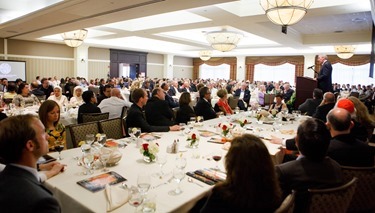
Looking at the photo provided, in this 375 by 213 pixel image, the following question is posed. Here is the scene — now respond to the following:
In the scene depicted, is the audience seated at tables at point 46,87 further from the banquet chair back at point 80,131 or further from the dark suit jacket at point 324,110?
the dark suit jacket at point 324,110

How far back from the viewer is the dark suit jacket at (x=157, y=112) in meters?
4.39

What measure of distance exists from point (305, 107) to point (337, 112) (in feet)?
13.2

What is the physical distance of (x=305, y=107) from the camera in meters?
6.36

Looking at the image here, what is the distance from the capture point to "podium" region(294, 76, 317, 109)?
7617mm

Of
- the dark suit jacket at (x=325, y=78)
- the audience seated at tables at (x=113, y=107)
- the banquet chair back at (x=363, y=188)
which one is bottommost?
the banquet chair back at (x=363, y=188)

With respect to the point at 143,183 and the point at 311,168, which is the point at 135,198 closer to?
the point at 143,183

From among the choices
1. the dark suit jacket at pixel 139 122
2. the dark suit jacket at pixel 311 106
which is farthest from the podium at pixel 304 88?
the dark suit jacket at pixel 139 122

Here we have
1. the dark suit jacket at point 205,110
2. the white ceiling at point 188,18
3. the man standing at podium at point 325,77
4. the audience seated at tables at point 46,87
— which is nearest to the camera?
the dark suit jacket at point 205,110

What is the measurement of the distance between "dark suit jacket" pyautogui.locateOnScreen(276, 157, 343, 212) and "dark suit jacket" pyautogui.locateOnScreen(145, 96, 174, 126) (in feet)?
9.01

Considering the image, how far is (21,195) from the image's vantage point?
1207 mm

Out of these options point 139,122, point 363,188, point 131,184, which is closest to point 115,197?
point 131,184

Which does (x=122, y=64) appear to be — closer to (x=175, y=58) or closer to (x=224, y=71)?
(x=175, y=58)

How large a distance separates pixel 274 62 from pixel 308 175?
18.2m

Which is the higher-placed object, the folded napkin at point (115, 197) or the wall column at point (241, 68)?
the wall column at point (241, 68)
